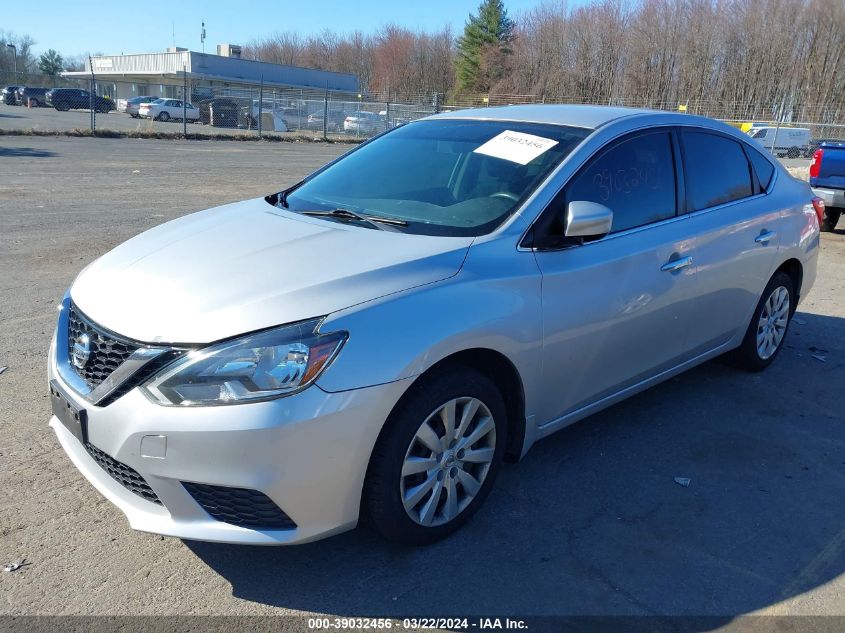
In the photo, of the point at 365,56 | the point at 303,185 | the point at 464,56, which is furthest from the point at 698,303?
the point at 365,56

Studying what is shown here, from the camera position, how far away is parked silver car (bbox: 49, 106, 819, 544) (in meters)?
2.46

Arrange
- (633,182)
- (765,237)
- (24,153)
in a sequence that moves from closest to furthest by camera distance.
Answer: (633,182), (765,237), (24,153)

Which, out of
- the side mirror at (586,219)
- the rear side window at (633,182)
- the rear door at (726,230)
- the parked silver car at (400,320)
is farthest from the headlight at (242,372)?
the rear door at (726,230)

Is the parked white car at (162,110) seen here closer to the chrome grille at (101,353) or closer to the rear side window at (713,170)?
the rear side window at (713,170)

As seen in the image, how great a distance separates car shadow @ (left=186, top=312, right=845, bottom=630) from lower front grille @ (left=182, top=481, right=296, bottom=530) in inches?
14.4

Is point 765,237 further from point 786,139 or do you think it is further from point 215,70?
point 215,70

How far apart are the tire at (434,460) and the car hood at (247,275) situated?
0.45 m

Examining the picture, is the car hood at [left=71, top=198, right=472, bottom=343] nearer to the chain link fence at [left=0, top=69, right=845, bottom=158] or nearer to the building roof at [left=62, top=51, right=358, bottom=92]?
the chain link fence at [left=0, top=69, right=845, bottom=158]

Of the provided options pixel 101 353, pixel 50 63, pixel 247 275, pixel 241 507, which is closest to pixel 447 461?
pixel 241 507

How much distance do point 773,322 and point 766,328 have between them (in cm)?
11

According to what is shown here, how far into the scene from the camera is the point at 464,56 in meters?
73.2

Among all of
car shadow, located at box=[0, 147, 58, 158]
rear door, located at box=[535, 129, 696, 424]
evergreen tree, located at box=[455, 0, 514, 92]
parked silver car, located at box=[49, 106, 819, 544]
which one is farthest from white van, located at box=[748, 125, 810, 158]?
evergreen tree, located at box=[455, 0, 514, 92]

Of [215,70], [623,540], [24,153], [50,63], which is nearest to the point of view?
[623,540]

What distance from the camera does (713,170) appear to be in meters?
4.47
